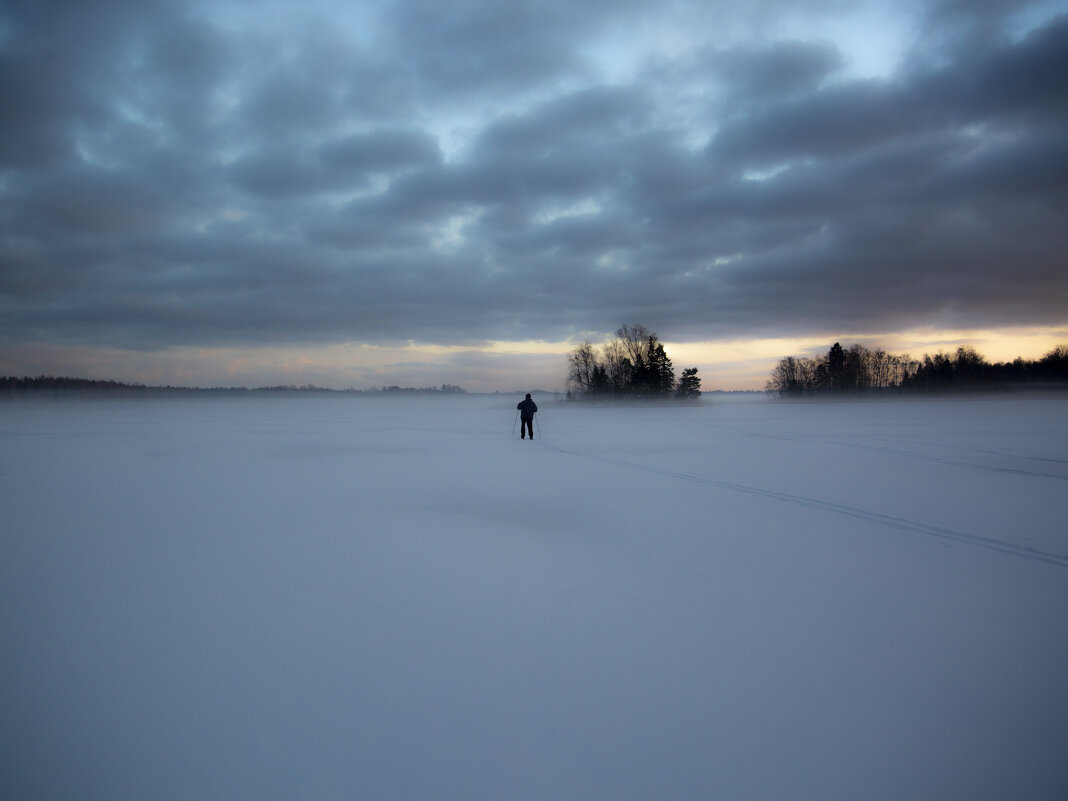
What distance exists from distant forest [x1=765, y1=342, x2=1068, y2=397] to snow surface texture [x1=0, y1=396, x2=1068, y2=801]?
3637 inches

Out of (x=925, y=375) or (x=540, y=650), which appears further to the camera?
(x=925, y=375)

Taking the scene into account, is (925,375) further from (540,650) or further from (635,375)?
(540,650)

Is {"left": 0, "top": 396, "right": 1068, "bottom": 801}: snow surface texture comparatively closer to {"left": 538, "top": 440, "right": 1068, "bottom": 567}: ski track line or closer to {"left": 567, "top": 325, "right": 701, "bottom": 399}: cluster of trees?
{"left": 538, "top": 440, "right": 1068, "bottom": 567}: ski track line

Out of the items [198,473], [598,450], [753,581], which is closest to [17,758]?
[753,581]

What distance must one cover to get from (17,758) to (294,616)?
180 cm

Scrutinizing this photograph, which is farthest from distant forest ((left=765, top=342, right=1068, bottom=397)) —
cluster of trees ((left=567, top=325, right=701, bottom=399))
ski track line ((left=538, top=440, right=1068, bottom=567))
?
ski track line ((left=538, top=440, right=1068, bottom=567))

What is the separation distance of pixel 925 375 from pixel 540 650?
119 metres

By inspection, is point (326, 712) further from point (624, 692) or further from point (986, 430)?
point (986, 430)

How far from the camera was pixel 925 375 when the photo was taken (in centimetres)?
9938

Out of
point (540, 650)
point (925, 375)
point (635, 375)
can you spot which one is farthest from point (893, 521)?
point (925, 375)

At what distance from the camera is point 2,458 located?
16281 mm

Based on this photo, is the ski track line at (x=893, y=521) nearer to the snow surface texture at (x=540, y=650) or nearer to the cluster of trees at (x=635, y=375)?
the snow surface texture at (x=540, y=650)

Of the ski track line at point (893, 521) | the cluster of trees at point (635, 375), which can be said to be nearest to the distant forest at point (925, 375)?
the cluster of trees at point (635, 375)

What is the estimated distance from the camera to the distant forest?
3588 inches
